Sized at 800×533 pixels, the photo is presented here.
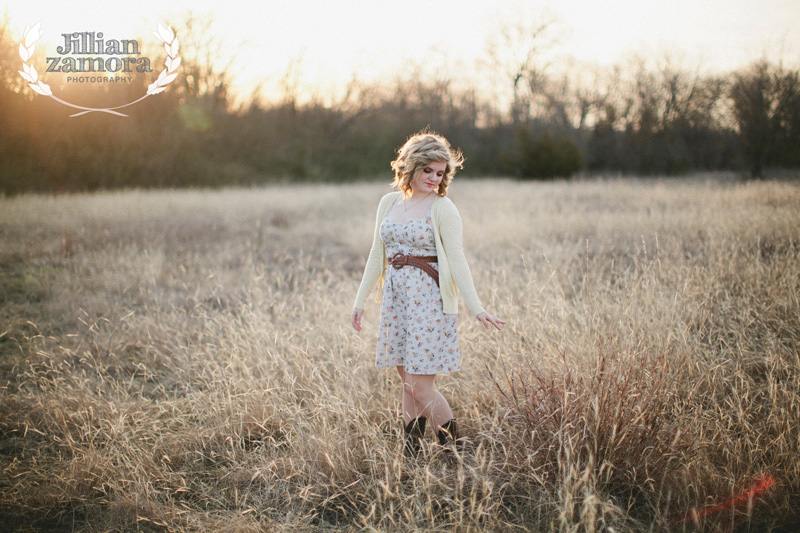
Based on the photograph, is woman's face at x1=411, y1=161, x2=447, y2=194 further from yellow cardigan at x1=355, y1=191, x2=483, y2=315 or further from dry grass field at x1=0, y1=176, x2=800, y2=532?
dry grass field at x1=0, y1=176, x2=800, y2=532

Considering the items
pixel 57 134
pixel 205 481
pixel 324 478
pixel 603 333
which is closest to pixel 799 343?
pixel 603 333

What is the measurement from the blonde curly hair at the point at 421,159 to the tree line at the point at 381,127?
13.6m

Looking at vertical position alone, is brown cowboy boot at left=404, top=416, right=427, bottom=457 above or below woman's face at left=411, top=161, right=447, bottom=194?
below

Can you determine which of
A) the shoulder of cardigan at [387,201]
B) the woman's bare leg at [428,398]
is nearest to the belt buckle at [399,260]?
the shoulder of cardigan at [387,201]

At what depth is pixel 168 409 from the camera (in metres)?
3.12

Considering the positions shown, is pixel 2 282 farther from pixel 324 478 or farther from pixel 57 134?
pixel 57 134

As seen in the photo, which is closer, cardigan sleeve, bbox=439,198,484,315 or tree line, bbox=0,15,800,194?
cardigan sleeve, bbox=439,198,484,315

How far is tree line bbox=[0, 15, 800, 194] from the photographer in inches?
577

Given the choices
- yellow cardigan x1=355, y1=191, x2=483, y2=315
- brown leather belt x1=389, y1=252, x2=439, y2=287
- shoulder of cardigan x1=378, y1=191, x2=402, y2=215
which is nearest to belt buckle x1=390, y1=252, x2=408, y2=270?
brown leather belt x1=389, y1=252, x2=439, y2=287

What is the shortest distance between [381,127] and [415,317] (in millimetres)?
28911

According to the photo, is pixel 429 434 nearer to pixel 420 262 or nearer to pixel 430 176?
pixel 420 262

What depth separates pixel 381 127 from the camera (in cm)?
2931

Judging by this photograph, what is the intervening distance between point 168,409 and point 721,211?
9263mm

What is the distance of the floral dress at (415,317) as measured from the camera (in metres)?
2.24
